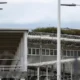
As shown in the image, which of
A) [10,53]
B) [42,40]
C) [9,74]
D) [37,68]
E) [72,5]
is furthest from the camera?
[42,40]

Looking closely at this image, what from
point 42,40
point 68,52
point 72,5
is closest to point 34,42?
point 42,40

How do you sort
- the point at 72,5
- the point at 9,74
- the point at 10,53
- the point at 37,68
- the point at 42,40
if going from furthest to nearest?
the point at 42,40, the point at 37,68, the point at 10,53, the point at 9,74, the point at 72,5

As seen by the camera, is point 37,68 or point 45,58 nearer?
point 37,68

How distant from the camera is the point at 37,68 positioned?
4334 cm

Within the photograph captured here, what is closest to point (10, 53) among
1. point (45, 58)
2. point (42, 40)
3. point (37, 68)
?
point (37, 68)

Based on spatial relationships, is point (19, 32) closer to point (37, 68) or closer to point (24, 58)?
point (24, 58)

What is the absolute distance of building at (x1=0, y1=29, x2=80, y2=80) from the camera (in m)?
29.3

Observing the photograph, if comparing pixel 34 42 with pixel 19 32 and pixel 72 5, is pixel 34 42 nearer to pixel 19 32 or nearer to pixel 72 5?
pixel 19 32

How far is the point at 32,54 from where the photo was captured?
167 feet

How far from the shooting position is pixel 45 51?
5259 cm

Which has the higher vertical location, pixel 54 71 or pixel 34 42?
pixel 34 42

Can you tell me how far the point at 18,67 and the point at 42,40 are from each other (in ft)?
61.3

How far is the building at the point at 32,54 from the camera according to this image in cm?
2926

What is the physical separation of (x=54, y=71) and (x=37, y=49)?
837cm
